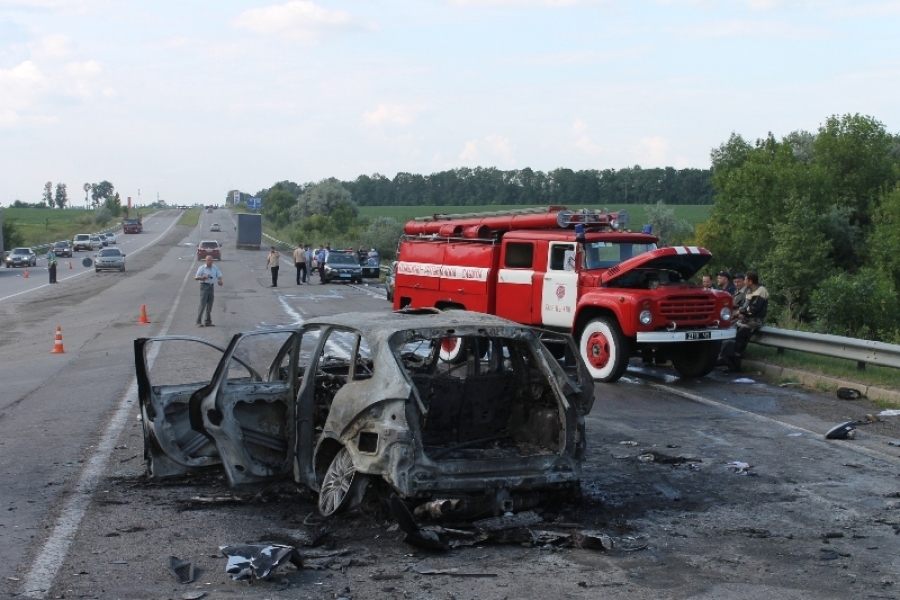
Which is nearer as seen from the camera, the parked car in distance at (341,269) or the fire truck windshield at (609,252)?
the fire truck windshield at (609,252)

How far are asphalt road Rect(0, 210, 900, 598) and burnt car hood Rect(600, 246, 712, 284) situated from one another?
2.01 m

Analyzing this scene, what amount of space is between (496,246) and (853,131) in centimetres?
4383

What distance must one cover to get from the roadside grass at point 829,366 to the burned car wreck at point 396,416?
22.9 feet

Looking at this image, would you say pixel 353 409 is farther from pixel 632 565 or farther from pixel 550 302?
pixel 550 302

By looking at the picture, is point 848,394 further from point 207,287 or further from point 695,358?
point 207,287

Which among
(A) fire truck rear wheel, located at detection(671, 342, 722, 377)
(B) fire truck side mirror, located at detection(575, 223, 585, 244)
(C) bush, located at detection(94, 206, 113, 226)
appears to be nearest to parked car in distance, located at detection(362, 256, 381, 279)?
(B) fire truck side mirror, located at detection(575, 223, 585, 244)

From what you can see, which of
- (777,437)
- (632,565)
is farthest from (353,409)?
(777,437)

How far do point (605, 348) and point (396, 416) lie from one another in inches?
335

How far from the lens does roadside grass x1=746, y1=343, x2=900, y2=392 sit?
43.5 ft

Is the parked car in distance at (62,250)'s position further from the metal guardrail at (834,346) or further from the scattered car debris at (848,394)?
the scattered car debris at (848,394)

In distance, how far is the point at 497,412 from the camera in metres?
7.64

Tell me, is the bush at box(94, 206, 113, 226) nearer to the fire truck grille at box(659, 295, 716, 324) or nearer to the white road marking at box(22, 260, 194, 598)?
the fire truck grille at box(659, 295, 716, 324)

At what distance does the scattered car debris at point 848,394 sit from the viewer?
1270cm

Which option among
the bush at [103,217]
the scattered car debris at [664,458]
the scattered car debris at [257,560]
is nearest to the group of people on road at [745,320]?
the scattered car debris at [664,458]
